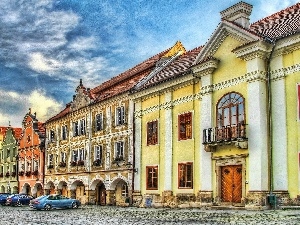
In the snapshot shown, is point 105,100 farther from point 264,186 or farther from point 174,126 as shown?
point 264,186

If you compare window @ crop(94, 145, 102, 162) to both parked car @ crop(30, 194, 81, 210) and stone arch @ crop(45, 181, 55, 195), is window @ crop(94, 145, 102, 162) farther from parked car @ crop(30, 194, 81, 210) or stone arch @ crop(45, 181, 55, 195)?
stone arch @ crop(45, 181, 55, 195)

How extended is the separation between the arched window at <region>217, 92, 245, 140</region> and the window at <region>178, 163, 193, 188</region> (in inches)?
162

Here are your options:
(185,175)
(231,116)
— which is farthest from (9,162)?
(231,116)

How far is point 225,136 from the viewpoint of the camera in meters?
27.4

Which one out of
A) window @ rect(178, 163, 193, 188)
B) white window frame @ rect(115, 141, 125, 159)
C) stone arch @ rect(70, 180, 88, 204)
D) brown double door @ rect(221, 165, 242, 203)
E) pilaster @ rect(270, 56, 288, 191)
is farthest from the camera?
stone arch @ rect(70, 180, 88, 204)

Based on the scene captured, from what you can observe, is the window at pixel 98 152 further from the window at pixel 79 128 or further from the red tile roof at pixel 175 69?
the red tile roof at pixel 175 69

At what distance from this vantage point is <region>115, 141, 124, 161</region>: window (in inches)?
1528

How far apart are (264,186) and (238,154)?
2524 millimetres

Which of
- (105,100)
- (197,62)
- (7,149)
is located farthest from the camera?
(7,149)

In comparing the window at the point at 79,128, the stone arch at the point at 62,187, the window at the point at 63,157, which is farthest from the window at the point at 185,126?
the stone arch at the point at 62,187

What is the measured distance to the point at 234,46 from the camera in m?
28.1

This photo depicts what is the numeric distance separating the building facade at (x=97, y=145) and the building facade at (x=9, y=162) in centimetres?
1067

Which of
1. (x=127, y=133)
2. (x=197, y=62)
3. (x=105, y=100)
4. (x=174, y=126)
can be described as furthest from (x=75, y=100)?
(x=197, y=62)

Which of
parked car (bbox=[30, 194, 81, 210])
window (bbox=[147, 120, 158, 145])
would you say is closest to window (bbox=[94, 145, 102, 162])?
parked car (bbox=[30, 194, 81, 210])
